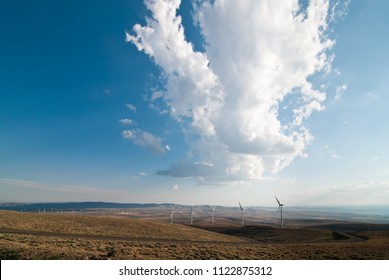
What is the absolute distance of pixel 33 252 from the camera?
21.9 metres

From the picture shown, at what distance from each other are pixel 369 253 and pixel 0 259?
1470 inches

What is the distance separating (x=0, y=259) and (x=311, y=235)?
6452 centimetres
